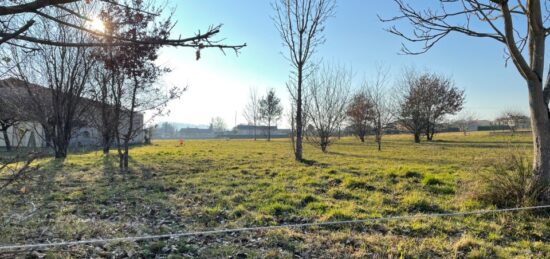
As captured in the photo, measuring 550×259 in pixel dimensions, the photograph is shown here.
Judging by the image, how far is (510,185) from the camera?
5.29 metres

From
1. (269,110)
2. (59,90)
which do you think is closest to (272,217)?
(59,90)

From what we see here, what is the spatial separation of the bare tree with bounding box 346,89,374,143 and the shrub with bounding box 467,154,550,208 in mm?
24857

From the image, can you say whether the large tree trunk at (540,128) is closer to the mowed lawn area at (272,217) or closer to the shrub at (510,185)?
the shrub at (510,185)

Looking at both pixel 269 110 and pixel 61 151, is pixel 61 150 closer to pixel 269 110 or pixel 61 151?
pixel 61 151

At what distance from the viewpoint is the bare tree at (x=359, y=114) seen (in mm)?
31337

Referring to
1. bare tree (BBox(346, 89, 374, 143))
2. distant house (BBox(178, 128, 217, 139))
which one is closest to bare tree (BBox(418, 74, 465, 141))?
bare tree (BBox(346, 89, 374, 143))

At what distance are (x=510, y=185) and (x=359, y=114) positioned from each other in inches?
1122

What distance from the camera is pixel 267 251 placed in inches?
151

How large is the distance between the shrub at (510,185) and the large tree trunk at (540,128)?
173 millimetres

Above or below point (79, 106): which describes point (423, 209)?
below

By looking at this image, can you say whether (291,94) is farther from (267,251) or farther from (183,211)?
(267,251)

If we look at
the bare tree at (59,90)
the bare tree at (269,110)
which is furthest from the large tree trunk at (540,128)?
the bare tree at (269,110)

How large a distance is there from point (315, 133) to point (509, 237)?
16736 millimetres

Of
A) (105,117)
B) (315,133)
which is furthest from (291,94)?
(105,117)
